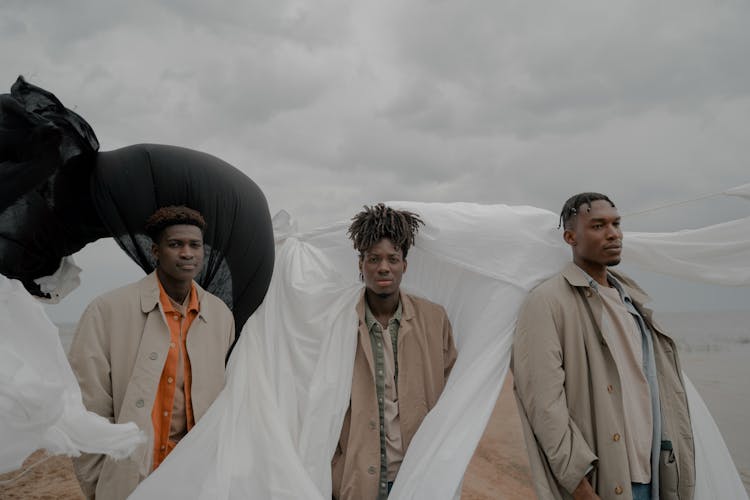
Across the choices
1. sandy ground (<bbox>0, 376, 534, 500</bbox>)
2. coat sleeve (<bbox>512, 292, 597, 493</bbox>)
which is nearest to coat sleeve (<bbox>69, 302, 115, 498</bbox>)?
coat sleeve (<bbox>512, 292, 597, 493</bbox>)

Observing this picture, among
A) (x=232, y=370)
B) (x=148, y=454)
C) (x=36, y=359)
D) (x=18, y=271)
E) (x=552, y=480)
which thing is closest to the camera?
(x=36, y=359)

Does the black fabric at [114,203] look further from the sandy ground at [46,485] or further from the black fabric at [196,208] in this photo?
the sandy ground at [46,485]

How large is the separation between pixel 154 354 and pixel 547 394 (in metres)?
1.62

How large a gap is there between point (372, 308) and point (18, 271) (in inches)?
67.7

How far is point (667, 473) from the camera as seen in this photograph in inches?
86.8

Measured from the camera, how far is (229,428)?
2168 mm

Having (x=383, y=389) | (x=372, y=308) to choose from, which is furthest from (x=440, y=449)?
(x=372, y=308)

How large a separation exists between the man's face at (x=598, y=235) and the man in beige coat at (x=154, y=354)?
1722 millimetres

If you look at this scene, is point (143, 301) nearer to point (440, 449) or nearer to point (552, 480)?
point (440, 449)

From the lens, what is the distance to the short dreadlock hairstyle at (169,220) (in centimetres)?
222

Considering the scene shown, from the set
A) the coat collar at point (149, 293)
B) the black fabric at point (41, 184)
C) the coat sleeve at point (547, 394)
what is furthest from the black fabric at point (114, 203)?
the coat sleeve at point (547, 394)

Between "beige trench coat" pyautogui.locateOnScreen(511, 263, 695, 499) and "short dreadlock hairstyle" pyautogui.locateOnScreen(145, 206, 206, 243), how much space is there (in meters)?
1.53

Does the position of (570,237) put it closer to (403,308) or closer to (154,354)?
(403,308)

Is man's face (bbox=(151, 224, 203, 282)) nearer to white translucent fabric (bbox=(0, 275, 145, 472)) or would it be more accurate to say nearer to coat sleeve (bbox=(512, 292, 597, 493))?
white translucent fabric (bbox=(0, 275, 145, 472))
